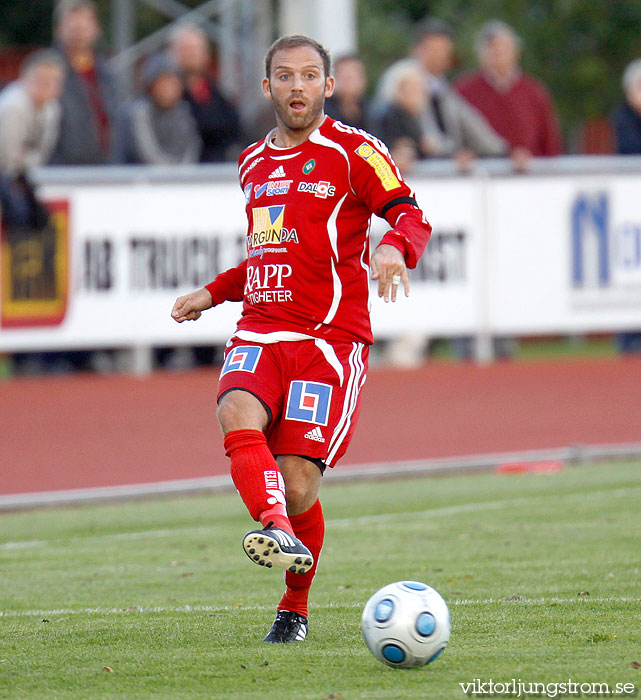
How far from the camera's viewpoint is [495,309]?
1767 centimetres

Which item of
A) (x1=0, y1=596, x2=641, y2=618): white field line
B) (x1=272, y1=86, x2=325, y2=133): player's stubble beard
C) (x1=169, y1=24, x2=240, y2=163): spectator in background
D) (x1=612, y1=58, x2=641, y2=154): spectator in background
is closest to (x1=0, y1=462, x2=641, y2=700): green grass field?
(x1=0, y1=596, x2=641, y2=618): white field line

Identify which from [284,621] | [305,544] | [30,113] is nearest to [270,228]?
[305,544]

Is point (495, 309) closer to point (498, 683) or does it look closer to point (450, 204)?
point (450, 204)

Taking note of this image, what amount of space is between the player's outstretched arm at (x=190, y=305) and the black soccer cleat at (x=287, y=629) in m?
1.26

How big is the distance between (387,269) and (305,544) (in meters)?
1.20

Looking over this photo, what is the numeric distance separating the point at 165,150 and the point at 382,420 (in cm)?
437

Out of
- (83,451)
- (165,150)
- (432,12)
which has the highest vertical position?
(432,12)

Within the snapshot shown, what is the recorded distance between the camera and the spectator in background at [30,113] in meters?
15.3

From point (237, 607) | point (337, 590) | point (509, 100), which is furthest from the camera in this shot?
point (509, 100)

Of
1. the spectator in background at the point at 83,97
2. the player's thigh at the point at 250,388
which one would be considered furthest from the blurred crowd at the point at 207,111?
the player's thigh at the point at 250,388

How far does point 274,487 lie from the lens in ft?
18.6

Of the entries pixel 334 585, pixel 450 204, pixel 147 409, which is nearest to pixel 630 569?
pixel 334 585

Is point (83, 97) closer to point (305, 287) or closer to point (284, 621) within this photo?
point (305, 287)

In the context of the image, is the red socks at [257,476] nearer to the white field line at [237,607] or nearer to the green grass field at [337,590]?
the green grass field at [337,590]
